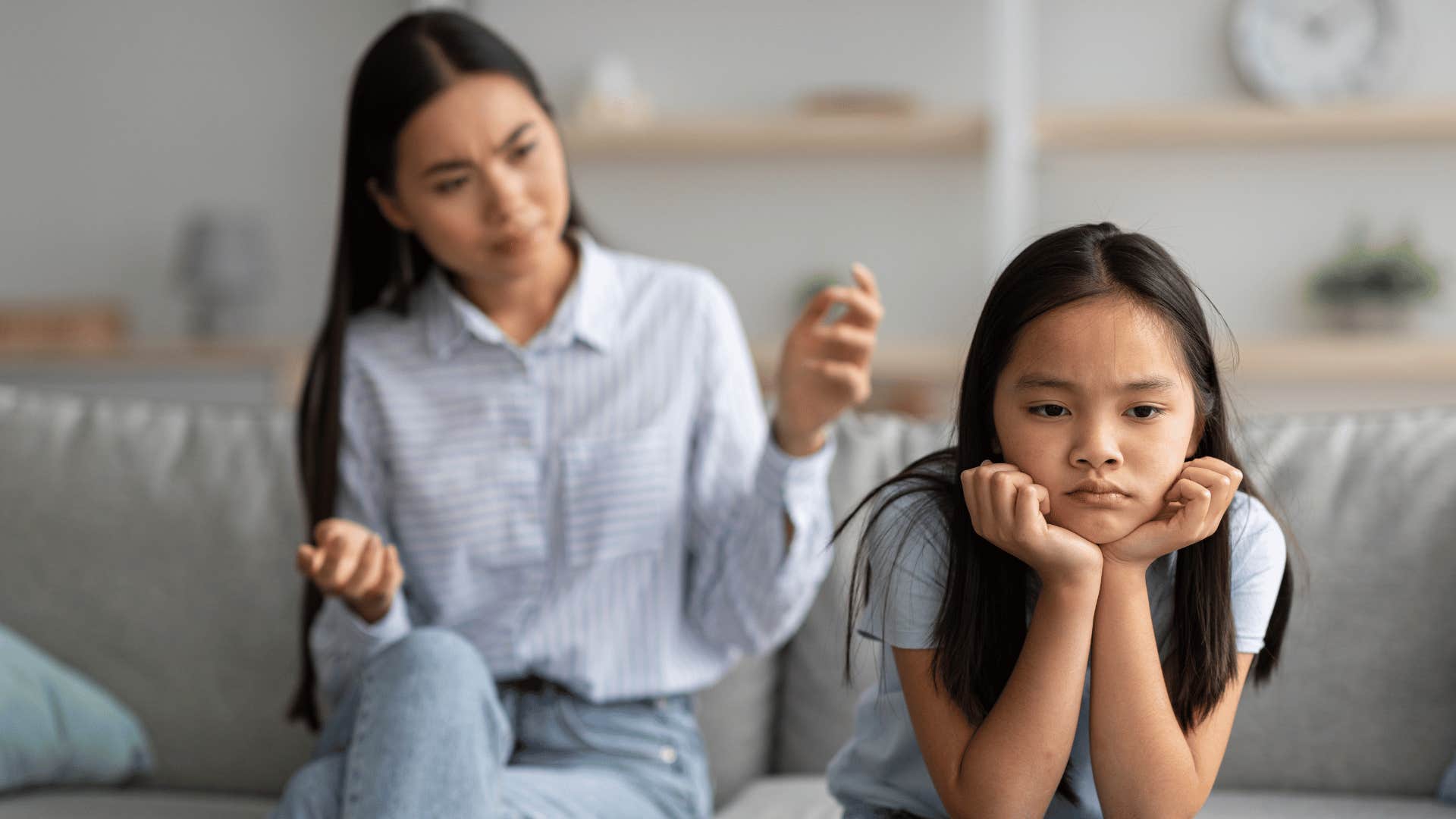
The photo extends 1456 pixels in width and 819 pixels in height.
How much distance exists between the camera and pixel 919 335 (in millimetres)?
4113

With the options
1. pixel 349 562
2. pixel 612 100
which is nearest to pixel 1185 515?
pixel 349 562

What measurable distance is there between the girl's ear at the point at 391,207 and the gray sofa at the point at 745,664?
0.43 m

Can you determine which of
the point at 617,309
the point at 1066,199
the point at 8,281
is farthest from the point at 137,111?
the point at 617,309

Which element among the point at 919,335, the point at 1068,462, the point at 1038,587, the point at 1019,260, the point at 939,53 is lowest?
the point at 919,335

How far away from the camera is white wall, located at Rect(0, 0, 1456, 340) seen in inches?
156

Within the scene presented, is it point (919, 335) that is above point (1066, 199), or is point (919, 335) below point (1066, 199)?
below

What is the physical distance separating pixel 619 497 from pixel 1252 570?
662 millimetres

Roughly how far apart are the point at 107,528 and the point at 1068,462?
4.31 feet

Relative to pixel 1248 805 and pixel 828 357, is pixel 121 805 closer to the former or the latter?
pixel 828 357

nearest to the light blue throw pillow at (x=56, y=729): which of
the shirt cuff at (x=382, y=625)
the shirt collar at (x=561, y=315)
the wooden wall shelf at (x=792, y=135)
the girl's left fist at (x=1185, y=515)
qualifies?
the shirt cuff at (x=382, y=625)

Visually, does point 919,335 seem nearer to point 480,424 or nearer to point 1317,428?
point 1317,428

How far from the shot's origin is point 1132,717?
3.16 feet

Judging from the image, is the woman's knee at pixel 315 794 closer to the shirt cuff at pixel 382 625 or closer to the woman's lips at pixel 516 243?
the shirt cuff at pixel 382 625

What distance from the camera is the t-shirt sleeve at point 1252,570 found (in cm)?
105
